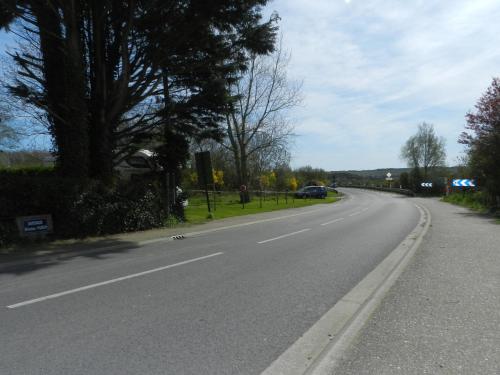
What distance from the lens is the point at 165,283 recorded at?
24.0 ft

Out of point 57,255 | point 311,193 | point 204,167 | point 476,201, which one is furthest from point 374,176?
point 57,255

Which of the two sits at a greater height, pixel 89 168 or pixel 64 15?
pixel 64 15

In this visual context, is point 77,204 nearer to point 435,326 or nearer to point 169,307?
point 169,307

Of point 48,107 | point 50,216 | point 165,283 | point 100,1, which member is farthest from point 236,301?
point 100,1

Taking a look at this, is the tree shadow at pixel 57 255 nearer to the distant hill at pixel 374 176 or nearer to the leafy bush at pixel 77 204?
the leafy bush at pixel 77 204

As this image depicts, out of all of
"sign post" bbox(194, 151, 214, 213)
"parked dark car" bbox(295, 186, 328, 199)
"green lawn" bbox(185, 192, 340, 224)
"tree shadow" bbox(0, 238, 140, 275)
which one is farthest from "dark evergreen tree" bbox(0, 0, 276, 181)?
"parked dark car" bbox(295, 186, 328, 199)

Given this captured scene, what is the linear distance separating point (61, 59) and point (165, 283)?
433 inches

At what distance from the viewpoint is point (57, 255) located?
35.7 feet

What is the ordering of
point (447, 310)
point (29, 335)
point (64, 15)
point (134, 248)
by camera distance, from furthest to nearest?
point (64, 15)
point (134, 248)
point (447, 310)
point (29, 335)

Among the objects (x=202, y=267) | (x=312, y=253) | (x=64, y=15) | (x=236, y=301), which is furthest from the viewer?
(x=64, y=15)

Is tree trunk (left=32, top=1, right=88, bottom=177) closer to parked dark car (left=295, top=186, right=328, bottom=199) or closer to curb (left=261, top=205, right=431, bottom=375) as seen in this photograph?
curb (left=261, top=205, right=431, bottom=375)

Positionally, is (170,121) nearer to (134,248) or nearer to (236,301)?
(134,248)

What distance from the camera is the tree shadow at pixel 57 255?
934cm

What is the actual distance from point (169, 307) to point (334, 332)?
2228 millimetres
